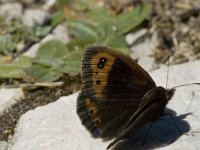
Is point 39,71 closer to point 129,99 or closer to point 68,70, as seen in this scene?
point 68,70

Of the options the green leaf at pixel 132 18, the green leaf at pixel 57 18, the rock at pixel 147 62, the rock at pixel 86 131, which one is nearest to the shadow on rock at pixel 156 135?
the rock at pixel 86 131

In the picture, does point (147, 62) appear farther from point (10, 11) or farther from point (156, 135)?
point (10, 11)

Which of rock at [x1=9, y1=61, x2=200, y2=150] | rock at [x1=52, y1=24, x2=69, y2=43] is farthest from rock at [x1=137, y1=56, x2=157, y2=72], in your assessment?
rock at [x1=52, y1=24, x2=69, y2=43]

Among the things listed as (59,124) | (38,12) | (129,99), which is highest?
(129,99)

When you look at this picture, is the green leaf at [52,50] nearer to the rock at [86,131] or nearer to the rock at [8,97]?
the rock at [8,97]


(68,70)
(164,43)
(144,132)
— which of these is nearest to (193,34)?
(164,43)

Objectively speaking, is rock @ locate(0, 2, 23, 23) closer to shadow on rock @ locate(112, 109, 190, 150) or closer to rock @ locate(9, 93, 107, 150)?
rock @ locate(9, 93, 107, 150)
